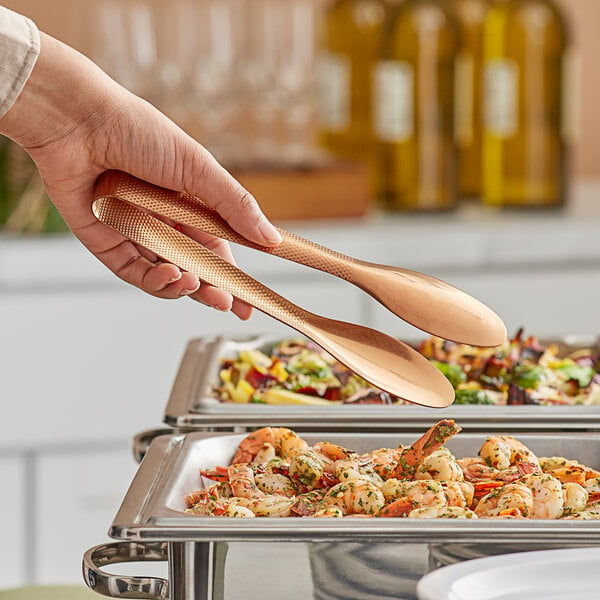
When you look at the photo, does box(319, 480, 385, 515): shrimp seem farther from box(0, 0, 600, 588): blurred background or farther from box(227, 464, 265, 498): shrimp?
box(0, 0, 600, 588): blurred background

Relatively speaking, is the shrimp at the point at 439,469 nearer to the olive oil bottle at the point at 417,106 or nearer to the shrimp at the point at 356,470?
the shrimp at the point at 356,470

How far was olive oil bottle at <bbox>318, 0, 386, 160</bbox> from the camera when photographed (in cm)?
265

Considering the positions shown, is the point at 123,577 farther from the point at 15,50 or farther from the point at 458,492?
the point at 15,50

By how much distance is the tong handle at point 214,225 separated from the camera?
0.97 metres

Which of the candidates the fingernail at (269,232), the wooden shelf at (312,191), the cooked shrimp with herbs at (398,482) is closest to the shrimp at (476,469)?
the cooked shrimp with herbs at (398,482)

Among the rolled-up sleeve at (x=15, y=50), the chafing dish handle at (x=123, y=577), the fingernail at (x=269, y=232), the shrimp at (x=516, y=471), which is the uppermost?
the rolled-up sleeve at (x=15, y=50)

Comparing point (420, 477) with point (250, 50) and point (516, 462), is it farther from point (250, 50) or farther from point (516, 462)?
point (250, 50)

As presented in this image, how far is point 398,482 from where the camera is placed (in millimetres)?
863

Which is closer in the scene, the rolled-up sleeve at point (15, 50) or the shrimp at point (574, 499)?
the shrimp at point (574, 499)

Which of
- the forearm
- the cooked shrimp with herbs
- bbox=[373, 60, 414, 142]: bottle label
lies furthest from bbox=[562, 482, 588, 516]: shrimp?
bbox=[373, 60, 414, 142]: bottle label

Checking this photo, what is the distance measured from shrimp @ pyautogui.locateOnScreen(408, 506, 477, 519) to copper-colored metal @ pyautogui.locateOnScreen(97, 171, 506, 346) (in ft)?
0.67

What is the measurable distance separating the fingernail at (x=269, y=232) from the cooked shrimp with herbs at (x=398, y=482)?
6.1 inches

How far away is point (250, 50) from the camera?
2.68m

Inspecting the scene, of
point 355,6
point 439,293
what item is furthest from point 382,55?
point 439,293
